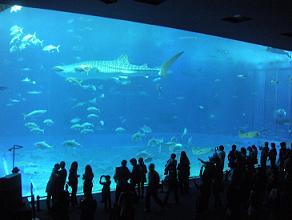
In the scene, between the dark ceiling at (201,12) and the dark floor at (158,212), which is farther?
the dark floor at (158,212)

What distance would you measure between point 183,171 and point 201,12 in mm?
3582

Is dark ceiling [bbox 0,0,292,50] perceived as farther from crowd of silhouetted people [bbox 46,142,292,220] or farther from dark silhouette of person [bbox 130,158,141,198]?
dark silhouette of person [bbox 130,158,141,198]

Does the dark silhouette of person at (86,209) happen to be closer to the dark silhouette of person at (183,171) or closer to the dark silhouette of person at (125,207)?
the dark silhouette of person at (125,207)

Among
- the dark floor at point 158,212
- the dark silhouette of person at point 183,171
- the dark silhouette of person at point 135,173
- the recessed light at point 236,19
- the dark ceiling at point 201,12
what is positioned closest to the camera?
the dark ceiling at point 201,12

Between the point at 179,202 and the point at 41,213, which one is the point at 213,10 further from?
the point at 41,213

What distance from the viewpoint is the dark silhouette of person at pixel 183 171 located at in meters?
7.24

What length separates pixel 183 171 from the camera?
734 centimetres

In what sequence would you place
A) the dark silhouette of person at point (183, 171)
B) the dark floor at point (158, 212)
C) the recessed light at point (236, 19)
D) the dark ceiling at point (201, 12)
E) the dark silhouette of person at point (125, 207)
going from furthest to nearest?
the dark silhouette of person at point (183, 171), the recessed light at point (236, 19), the dark floor at point (158, 212), the dark ceiling at point (201, 12), the dark silhouette of person at point (125, 207)

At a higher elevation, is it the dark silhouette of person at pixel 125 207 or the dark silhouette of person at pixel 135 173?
the dark silhouette of person at pixel 135 173

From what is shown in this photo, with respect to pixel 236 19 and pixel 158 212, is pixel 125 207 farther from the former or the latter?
pixel 236 19

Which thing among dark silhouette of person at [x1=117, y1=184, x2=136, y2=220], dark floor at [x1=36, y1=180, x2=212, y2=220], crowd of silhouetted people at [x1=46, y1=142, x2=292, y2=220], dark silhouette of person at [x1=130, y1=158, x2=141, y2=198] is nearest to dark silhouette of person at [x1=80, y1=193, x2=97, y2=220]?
crowd of silhouetted people at [x1=46, y1=142, x2=292, y2=220]

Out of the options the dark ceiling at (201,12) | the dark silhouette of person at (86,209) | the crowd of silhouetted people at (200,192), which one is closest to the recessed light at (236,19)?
the dark ceiling at (201,12)

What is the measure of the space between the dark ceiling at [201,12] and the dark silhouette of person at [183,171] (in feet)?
10.00

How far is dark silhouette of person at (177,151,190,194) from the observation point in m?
7.24
